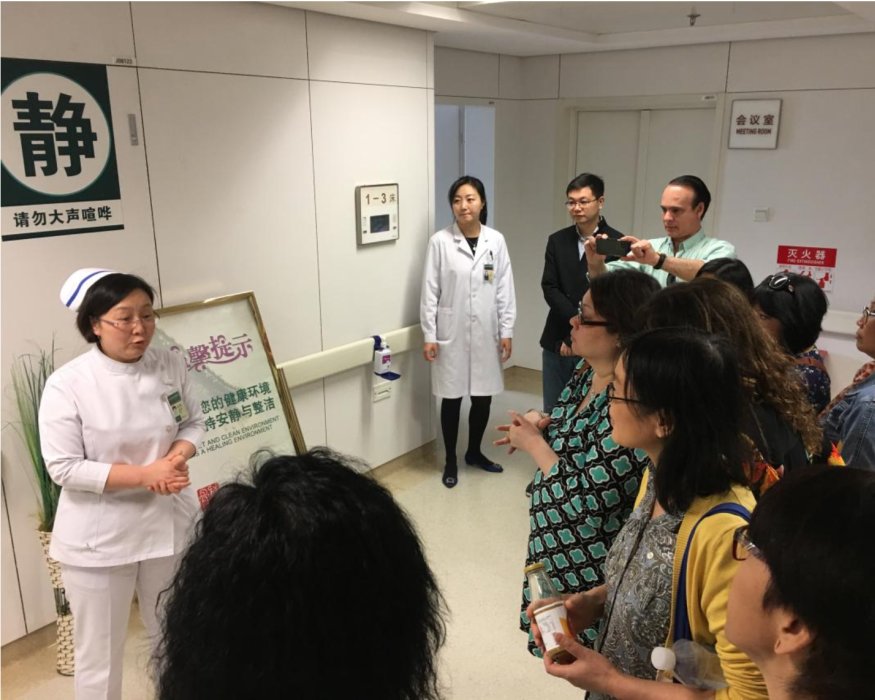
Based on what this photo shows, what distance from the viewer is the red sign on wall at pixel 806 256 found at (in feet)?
14.2

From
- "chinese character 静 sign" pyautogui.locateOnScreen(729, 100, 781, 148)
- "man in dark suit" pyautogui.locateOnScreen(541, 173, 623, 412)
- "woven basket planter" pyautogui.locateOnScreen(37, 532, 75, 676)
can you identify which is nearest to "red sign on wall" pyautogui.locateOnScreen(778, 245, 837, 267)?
"chinese character 静 sign" pyautogui.locateOnScreen(729, 100, 781, 148)

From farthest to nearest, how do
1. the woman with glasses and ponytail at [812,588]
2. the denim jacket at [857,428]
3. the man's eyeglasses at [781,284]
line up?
the man's eyeglasses at [781,284], the denim jacket at [857,428], the woman with glasses and ponytail at [812,588]

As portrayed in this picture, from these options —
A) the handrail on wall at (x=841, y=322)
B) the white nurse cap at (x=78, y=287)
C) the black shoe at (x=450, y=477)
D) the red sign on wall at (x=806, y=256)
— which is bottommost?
the black shoe at (x=450, y=477)

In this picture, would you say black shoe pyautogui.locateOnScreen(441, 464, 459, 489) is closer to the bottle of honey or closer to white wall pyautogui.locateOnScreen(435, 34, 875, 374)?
white wall pyautogui.locateOnScreen(435, 34, 875, 374)

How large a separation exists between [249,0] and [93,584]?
2.44 m

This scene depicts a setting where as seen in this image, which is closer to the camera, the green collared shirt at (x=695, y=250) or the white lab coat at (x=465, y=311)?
the green collared shirt at (x=695, y=250)

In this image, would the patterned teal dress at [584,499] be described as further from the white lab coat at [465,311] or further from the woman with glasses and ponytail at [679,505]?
the white lab coat at [465,311]

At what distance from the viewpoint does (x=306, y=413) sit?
362cm

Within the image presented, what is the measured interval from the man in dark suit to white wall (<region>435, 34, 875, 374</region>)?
1.35 m

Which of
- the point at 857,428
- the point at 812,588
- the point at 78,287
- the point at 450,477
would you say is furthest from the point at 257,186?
the point at 812,588

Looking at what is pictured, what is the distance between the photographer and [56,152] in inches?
96.8

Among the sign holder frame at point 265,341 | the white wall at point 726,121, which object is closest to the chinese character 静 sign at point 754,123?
the white wall at point 726,121

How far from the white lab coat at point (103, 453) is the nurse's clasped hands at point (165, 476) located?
0.11 metres

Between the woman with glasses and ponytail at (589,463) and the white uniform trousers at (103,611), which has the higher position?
the woman with glasses and ponytail at (589,463)
